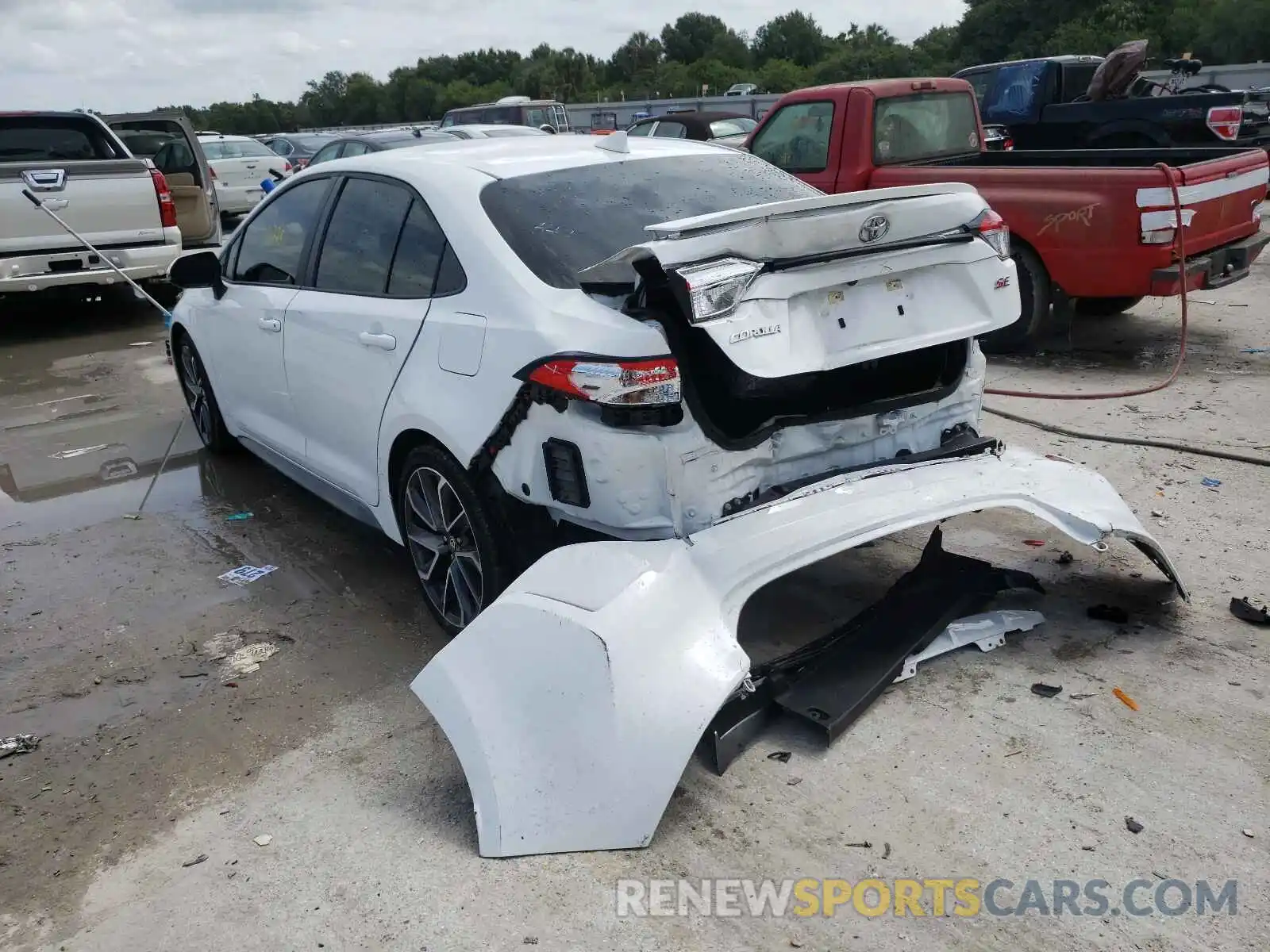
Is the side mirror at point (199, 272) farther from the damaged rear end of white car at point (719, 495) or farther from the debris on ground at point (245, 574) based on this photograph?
the damaged rear end of white car at point (719, 495)

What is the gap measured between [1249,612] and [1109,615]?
1.55ft

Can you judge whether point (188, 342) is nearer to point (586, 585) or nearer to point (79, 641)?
point (79, 641)

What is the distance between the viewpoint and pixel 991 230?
3664 mm

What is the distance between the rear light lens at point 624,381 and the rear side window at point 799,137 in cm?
568

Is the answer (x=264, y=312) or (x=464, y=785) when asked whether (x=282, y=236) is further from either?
(x=464, y=785)

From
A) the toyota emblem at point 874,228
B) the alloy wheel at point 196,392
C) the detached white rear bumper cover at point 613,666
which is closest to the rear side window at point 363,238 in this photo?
the detached white rear bumper cover at point 613,666

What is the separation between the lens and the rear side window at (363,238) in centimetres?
396

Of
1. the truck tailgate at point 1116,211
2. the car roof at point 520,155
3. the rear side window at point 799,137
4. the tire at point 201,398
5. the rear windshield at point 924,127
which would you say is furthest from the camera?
the rear side window at point 799,137

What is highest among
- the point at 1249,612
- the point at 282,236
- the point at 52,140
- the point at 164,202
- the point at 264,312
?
the point at 52,140

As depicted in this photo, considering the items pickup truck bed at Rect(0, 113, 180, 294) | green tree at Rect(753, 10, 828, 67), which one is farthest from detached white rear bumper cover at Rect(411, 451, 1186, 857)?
green tree at Rect(753, 10, 828, 67)

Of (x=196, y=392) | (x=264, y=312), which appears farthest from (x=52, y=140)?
(x=264, y=312)

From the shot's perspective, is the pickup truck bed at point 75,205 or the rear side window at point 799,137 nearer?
the rear side window at point 799,137

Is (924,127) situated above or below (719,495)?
above

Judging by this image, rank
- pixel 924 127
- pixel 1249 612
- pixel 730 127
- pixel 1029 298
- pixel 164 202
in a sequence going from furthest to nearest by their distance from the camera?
pixel 730 127 < pixel 164 202 < pixel 924 127 < pixel 1029 298 < pixel 1249 612
